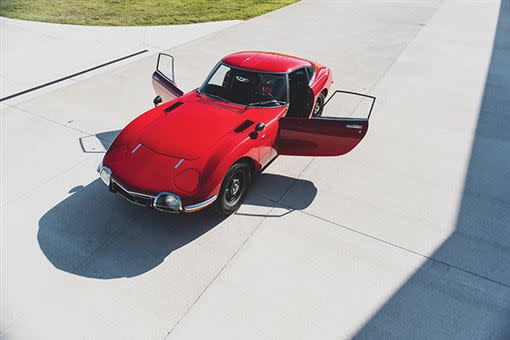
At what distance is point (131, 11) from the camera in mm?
13477

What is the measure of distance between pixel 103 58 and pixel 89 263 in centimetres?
707

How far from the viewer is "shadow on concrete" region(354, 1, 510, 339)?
3260 millimetres

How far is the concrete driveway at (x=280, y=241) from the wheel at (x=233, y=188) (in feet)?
0.55

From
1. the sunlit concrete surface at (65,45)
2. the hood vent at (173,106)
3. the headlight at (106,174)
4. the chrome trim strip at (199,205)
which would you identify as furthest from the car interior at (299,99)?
the sunlit concrete surface at (65,45)

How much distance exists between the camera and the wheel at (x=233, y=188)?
4.14 m

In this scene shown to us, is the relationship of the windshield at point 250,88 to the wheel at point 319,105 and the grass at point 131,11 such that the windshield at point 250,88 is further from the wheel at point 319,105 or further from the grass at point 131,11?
the grass at point 131,11

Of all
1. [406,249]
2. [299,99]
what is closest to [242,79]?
[299,99]

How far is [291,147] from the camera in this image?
4.86m

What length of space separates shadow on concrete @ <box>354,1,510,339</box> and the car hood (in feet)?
8.60

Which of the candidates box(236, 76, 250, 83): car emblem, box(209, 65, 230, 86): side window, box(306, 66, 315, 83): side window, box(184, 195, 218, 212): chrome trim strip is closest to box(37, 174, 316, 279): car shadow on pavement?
box(184, 195, 218, 212): chrome trim strip

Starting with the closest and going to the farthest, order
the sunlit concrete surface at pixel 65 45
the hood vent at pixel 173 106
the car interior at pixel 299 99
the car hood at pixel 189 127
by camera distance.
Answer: the car hood at pixel 189 127, the hood vent at pixel 173 106, the car interior at pixel 299 99, the sunlit concrete surface at pixel 65 45

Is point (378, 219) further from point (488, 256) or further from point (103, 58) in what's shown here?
point (103, 58)

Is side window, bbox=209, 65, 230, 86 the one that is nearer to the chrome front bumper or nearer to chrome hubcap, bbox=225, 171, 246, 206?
chrome hubcap, bbox=225, 171, 246, 206

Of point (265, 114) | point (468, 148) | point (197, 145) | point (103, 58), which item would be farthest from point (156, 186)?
point (103, 58)
